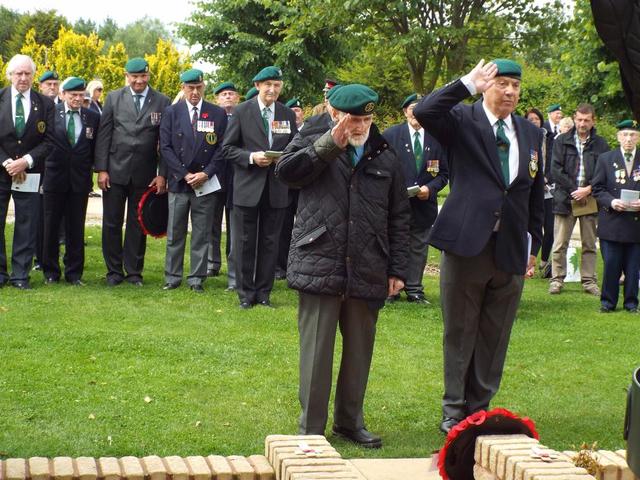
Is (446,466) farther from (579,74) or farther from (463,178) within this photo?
(579,74)

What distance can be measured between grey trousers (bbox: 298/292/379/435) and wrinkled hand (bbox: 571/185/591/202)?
780 centimetres

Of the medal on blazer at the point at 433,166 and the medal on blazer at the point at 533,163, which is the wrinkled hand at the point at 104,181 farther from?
the medal on blazer at the point at 533,163

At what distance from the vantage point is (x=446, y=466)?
229 inches

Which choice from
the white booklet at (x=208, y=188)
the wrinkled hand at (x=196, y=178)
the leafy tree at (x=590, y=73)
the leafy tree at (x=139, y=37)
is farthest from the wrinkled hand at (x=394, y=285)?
the leafy tree at (x=139, y=37)

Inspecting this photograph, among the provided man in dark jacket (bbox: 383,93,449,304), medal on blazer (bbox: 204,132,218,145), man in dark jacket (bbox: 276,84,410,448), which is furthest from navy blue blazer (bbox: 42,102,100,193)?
man in dark jacket (bbox: 276,84,410,448)

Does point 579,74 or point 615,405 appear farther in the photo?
point 579,74

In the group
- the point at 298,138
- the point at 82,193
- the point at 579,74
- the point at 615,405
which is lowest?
the point at 615,405

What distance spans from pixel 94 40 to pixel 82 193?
38.6 m

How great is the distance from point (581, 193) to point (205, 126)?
191 inches

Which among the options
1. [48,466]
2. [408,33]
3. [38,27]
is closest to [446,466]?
[48,466]

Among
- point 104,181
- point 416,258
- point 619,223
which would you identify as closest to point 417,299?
point 416,258

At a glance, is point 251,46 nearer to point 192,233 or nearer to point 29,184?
point 192,233

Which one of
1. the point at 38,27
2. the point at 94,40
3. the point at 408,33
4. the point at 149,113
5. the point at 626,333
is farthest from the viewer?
the point at 38,27

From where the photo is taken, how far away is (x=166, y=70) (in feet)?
163
